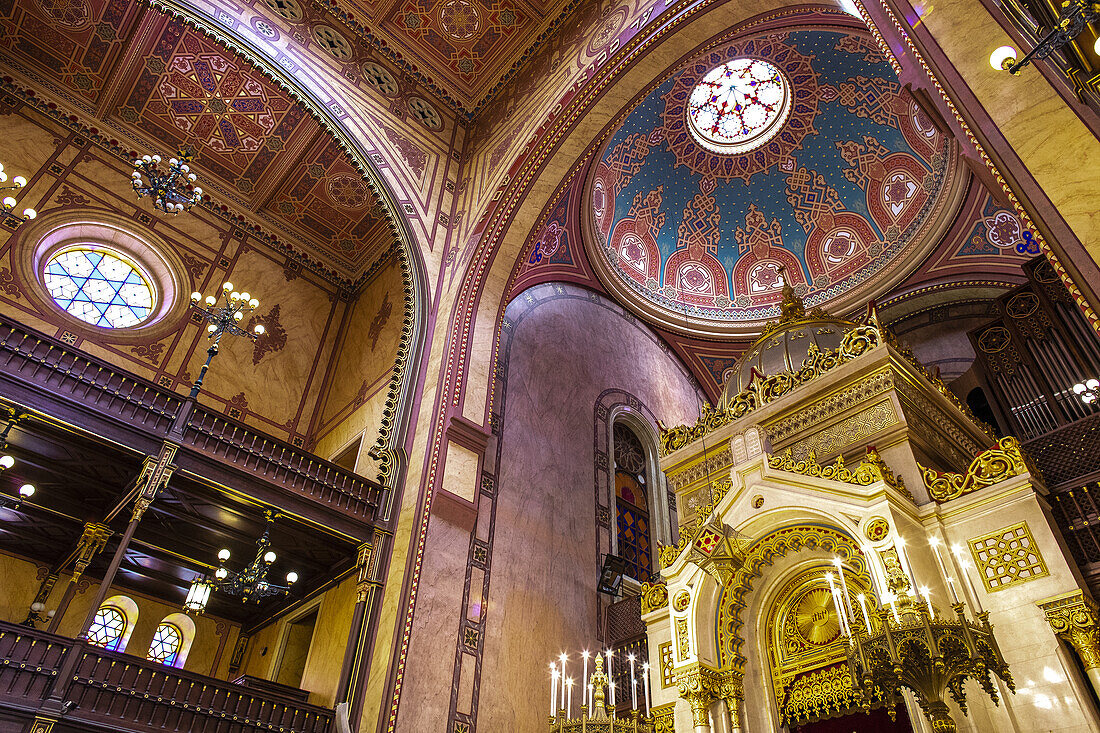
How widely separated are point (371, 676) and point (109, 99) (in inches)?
428

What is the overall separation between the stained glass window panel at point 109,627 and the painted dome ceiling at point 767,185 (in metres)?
10.1

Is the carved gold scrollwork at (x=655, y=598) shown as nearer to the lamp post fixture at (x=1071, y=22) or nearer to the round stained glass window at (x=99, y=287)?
the lamp post fixture at (x=1071, y=22)

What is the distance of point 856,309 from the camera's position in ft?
47.7

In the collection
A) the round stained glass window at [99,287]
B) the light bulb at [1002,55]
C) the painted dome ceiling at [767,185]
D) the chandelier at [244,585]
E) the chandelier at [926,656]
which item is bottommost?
the chandelier at [926,656]

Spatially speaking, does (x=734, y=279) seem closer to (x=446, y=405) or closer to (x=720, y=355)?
(x=720, y=355)

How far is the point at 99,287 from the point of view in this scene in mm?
11680

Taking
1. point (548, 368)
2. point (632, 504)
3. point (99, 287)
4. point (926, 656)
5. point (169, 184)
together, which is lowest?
point (926, 656)

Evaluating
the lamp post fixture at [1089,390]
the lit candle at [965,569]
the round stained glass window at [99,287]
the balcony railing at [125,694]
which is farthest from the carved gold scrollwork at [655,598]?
the round stained glass window at [99,287]

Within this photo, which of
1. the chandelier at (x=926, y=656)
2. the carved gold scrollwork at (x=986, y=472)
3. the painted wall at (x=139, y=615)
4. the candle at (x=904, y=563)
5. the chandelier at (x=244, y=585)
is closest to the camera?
the chandelier at (x=926, y=656)

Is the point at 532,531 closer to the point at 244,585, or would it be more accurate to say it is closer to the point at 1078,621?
the point at 244,585

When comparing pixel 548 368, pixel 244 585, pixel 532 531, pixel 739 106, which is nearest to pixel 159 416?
pixel 244 585

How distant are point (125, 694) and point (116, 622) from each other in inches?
182

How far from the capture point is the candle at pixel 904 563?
5098 mm

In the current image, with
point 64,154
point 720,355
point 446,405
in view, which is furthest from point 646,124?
point 64,154
